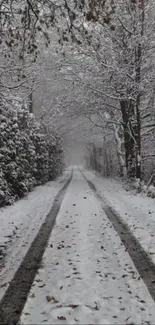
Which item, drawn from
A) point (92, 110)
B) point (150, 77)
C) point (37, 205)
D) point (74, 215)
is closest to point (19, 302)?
point (74, 215)

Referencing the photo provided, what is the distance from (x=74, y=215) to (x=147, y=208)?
2.65 metres

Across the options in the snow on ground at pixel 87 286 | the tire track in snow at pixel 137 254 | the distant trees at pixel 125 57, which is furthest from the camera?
the distant trees at pixel 125 57

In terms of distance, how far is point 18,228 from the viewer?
35.0ft

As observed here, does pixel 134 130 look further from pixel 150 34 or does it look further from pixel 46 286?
pixel 46 286

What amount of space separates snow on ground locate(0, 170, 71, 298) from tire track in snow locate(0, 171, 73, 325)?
12 centimetres

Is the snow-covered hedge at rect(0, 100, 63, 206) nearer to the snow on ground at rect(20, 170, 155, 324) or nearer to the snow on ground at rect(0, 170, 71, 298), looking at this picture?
the snow on ground at rect(0, 170, 71, 298)

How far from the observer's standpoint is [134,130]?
21984mm

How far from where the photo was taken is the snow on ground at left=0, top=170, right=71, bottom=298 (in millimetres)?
7012

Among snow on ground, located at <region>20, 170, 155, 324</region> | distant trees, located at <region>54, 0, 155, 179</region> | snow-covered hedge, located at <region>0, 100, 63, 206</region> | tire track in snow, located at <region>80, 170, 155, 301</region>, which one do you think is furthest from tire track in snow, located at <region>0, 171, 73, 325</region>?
distant trees, located at <region>54, 0, 155, 179</region>


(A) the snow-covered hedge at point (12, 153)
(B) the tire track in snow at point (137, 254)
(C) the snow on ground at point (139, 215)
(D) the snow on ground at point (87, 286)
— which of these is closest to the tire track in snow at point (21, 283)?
(D) the snow on ground at point (87, 286)

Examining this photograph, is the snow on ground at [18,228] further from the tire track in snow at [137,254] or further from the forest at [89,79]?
the tire track in snow at [137,254]

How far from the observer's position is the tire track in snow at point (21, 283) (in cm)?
493

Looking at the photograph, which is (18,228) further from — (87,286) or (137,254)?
(87,286)

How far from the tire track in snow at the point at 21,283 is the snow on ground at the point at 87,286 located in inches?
4.5
